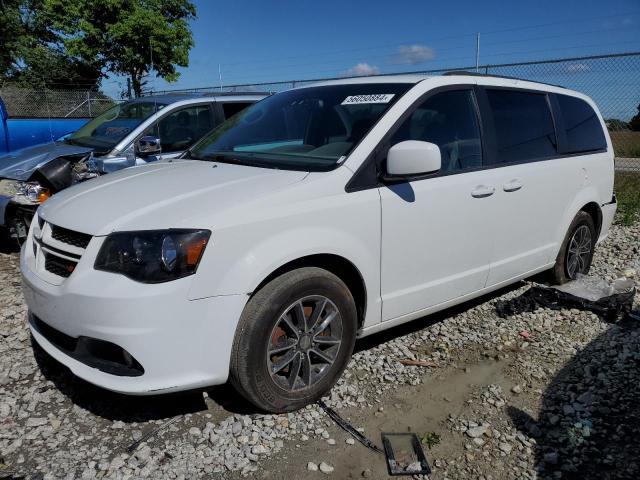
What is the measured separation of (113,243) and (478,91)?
2.66 metres

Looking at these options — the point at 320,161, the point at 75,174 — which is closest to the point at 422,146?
the point at 320,161

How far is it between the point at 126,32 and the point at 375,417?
29.7 metres

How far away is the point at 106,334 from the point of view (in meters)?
2.45

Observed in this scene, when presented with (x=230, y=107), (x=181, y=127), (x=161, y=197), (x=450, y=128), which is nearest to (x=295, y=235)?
(x=161, y=197)

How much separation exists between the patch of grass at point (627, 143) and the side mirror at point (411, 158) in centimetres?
845

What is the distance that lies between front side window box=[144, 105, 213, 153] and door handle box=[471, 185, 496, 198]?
12.5 feet

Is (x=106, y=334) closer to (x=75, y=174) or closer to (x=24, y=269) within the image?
(x=24, y=269)

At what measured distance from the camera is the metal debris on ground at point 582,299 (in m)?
4.31

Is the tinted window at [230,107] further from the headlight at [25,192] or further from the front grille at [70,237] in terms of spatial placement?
the front grille at [70,237]

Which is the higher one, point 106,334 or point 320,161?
point 320,161

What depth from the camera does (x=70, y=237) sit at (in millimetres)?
2756

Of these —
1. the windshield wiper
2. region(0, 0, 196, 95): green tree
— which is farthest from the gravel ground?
region(0, 0, 196, 95): green tree

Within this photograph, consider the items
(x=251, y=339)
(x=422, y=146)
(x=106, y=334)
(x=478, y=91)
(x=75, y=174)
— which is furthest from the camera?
(x=75, y=174)

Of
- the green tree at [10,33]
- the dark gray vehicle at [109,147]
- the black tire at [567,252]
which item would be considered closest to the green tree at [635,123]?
the black tire at [567,252]
